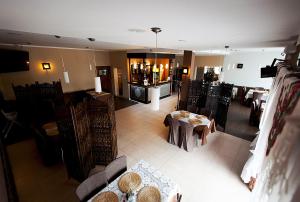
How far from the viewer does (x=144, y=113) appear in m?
→ 7.12

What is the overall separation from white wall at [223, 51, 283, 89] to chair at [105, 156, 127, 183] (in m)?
9.80

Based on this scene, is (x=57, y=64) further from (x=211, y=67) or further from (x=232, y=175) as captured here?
(x=211, y=67)

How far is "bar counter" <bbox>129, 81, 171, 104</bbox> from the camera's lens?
27.3 feet

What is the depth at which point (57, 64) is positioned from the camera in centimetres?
728

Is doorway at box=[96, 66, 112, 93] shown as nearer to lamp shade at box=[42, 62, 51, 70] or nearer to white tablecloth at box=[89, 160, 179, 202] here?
lamp shade at box=[42, 62, 51, 70]

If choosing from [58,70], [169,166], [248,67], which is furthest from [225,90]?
[58,70]

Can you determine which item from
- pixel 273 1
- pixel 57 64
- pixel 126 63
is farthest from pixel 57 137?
pixel 126 63

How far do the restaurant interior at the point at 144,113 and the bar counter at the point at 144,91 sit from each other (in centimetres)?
9

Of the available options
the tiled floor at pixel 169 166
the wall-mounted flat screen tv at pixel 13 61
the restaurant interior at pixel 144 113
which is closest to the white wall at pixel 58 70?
the restaurant interior at pixel 144 113

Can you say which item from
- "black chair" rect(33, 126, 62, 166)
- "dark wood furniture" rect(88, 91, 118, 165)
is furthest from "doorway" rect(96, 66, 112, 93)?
"dark wood furniture" rect(88, 91, 118, 165)

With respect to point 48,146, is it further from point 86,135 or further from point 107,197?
point 107,197

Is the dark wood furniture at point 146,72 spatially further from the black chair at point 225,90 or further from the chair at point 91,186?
the chair at point 91,186

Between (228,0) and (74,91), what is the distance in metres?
8.80

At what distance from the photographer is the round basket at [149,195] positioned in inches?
77.1
